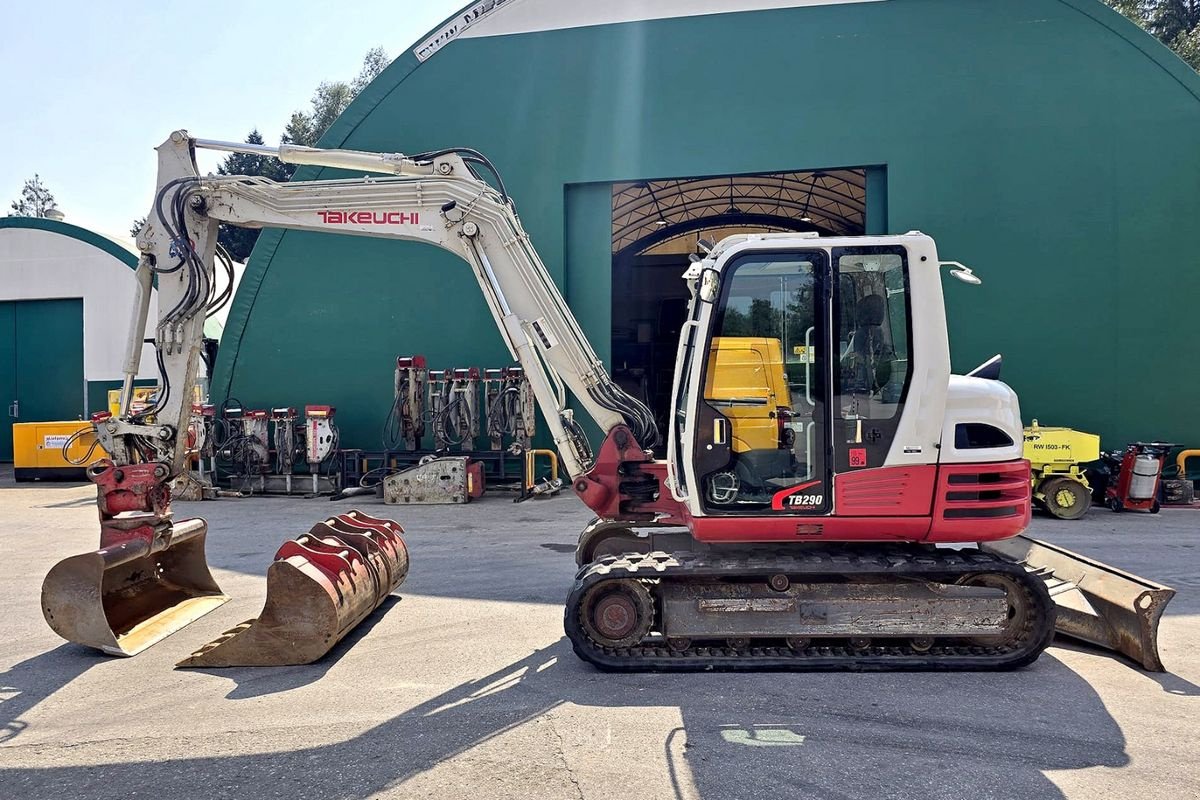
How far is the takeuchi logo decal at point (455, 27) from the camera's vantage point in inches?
613

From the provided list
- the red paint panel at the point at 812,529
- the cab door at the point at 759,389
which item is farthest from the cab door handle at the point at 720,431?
the red paint panel at the point at 812,529

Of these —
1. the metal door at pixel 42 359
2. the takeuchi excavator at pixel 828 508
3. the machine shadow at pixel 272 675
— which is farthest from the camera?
the metal door at pixel 42 359

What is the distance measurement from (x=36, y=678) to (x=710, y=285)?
5.23m

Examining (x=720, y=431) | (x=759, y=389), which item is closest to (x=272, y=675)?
(x=720, y=431)

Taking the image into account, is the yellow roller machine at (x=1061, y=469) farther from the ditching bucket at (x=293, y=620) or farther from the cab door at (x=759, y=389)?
the ditching bucket at (x=293, y=620)

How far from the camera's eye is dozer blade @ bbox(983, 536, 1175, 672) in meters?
5.25

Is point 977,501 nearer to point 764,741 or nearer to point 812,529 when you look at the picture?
point 812,529

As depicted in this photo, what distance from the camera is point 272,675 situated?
5410mm

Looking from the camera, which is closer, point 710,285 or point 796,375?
point 710,285

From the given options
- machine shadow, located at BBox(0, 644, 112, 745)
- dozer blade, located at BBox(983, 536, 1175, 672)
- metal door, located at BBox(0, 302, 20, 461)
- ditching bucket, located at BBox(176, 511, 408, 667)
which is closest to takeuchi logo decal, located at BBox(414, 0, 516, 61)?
ditching bucket, located at BBox(176, 511, 408, 667)

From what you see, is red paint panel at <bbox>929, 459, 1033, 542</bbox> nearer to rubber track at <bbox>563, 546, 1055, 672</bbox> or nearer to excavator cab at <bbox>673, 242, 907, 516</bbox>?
rubber track at <bbox>563, 546, 1055, 672</bbox>

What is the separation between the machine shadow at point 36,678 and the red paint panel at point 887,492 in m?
5.11

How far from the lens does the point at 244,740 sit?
14.3 feet

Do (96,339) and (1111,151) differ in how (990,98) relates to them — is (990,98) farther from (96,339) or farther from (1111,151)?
(96,339)
